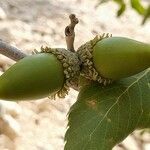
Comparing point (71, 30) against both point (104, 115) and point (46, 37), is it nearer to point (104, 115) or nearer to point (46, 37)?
point (104, 115)

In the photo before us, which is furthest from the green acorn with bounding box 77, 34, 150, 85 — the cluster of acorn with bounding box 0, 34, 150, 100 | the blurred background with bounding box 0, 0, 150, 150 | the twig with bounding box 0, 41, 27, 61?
the blurred background with bounding box 0, 0, 150, 150

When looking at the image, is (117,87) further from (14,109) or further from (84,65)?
(14,109)

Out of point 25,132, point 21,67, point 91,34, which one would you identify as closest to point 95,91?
point 21,67

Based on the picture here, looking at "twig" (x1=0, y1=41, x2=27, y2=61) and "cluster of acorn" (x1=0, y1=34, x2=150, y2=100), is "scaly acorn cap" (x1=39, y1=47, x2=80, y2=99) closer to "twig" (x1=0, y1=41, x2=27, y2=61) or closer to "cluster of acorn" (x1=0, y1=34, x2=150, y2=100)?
"cluster of acorn" (x1=0, y1=34, x2=150, y2=100)

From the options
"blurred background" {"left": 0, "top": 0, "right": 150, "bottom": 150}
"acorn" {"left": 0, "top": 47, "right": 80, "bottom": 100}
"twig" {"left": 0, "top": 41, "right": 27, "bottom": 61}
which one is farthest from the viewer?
"blurred background" {"left": 0, "top": 0, "right": 150, "bottom": 150}

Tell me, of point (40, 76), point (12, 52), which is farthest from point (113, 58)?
point (12, 52)

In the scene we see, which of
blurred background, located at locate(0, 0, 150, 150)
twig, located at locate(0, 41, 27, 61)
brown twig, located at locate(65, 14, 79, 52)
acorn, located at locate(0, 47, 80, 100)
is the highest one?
blurred background, located at locate(0, 0, 150, 150)
